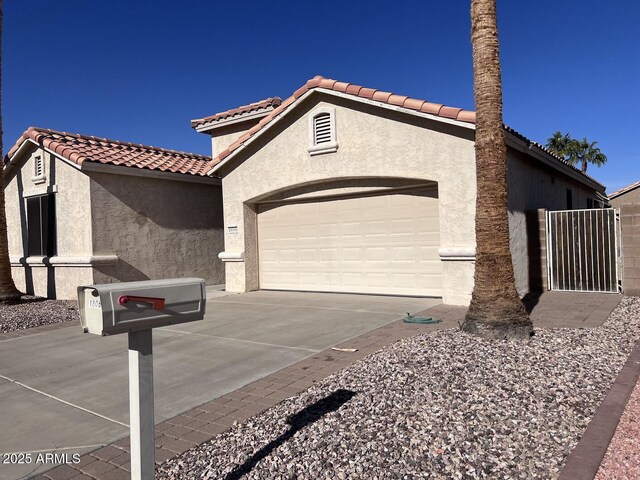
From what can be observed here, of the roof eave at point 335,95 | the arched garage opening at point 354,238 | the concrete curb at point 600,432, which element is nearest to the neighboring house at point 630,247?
the arched garage opening at point 354,238

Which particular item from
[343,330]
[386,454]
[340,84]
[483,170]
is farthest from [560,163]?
[386,454]

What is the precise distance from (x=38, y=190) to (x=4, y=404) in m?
10.7

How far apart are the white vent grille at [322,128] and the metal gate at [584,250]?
219 inches

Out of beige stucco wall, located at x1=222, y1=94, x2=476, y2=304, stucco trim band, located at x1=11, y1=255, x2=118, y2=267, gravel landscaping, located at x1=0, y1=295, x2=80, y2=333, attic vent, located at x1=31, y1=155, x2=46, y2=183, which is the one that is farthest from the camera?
attic vent, located at x1=31, y1=155, x2=46, y2=183

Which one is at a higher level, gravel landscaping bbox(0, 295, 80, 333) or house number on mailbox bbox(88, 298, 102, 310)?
house number on mailbox bbox(88, 298, 102, 310)

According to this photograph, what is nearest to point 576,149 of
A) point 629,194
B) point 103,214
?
point 629,194

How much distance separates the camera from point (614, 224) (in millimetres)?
10789

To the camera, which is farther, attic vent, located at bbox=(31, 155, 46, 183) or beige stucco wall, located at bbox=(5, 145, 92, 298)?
attic vent, located at bbox=(31, 155, 46, 183)

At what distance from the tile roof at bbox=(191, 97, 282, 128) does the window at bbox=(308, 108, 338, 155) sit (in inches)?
193

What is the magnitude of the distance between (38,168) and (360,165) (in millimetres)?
9645

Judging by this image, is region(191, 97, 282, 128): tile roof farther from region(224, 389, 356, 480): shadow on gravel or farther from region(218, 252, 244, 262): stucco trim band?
region(224, 389, 356, 480): shadow on gravel

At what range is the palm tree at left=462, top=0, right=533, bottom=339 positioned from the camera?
6.54 m

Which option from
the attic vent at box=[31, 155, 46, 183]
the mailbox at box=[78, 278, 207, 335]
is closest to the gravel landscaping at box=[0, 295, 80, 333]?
the attic vent at box=[31, 155, 46, 183]

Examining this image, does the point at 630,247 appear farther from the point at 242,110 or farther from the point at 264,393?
the point at 242,110
